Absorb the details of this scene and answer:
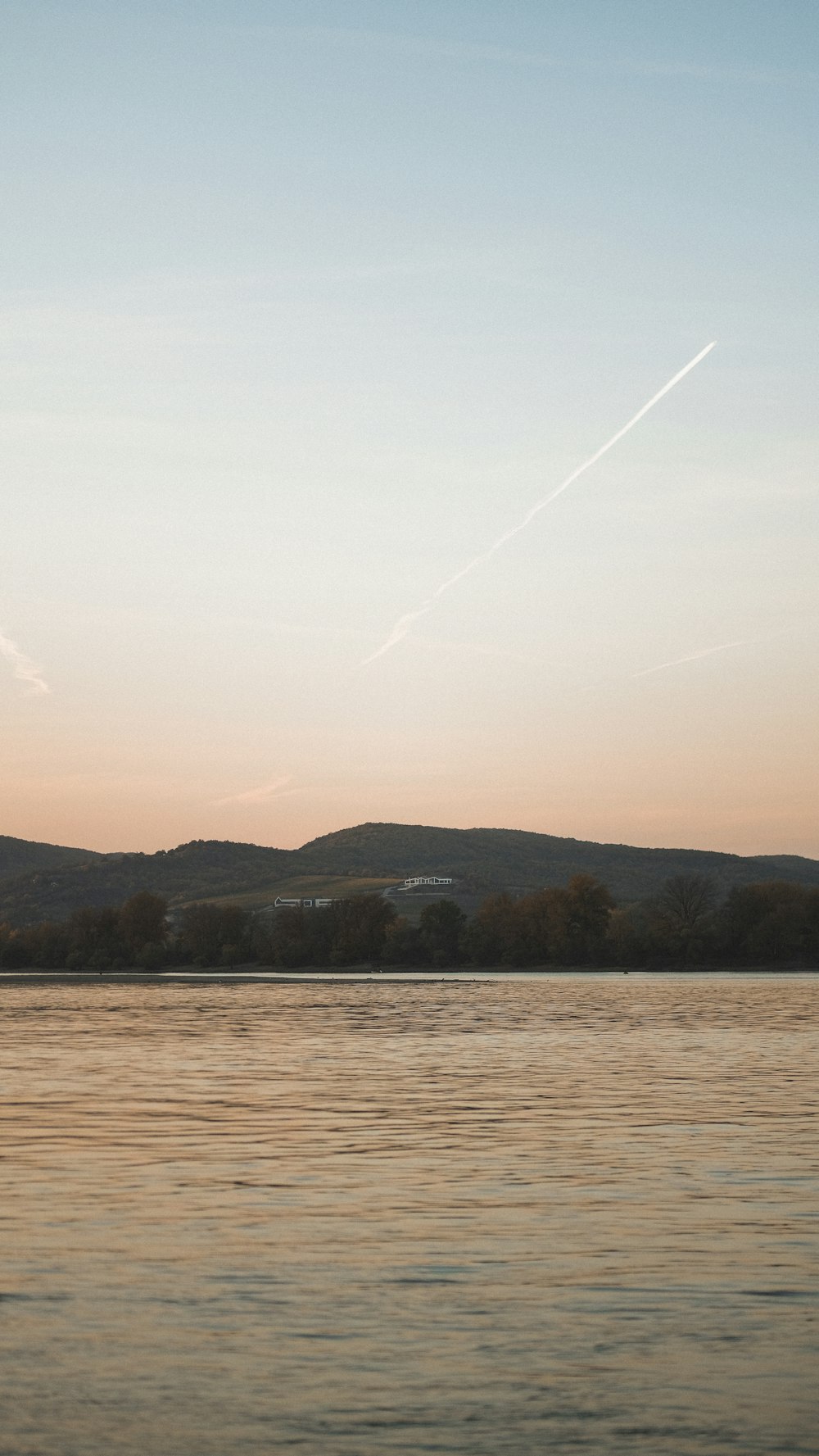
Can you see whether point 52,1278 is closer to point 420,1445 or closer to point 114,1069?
point 420,1445

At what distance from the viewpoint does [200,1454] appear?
14.0 m

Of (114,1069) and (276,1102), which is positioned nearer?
(276,1102)

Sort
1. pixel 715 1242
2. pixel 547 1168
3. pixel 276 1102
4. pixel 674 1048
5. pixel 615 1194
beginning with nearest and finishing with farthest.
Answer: pixel 715 1242, pixel 615 1194, pixel 547 1168, pixel 276 1102, pixel 674 1048

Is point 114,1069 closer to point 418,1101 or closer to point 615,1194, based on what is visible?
point 418,1101

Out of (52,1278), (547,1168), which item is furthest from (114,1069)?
(52,1278)

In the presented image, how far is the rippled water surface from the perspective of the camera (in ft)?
49.6

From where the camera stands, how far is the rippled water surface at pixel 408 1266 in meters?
15.1

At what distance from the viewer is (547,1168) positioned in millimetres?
31938

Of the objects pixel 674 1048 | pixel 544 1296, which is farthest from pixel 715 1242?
pixel 674 1048

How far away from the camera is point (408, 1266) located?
2231 cm

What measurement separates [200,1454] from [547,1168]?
18727 mm

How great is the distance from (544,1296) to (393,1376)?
4410 mm

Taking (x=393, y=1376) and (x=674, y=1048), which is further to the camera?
(x=674, y=1048)

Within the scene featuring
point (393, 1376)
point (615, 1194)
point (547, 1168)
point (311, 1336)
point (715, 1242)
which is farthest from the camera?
point (547, 1168)
